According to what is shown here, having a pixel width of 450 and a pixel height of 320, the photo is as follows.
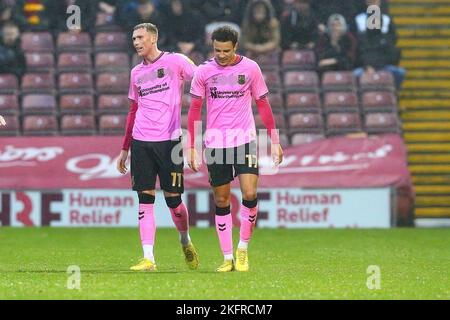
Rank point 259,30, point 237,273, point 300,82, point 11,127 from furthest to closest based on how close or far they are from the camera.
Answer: point 300,82 → point 259,30 → point 11,127 → point 237,273

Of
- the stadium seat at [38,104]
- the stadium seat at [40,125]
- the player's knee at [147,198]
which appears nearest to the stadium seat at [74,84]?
the stadium seat at [38,104]

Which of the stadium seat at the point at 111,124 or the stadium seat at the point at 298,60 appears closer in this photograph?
the stadium seat at the point at 111,124

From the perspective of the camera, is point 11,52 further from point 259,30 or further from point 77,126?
point 259,30

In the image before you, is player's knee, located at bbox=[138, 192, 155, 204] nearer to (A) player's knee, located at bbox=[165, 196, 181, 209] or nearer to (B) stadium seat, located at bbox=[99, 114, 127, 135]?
(A) player's knee, located at bbox=[165, 196, 181, 209]

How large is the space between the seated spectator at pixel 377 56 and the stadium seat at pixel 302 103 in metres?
1.09

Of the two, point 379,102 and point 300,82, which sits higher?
point 300,82

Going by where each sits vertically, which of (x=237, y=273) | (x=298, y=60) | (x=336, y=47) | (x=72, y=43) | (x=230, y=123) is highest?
(x=72, y=43)

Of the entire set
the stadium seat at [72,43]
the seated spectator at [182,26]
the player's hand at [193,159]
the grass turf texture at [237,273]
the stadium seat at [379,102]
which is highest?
the seated spectator at [182,26]

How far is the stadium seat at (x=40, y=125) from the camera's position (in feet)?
70.0

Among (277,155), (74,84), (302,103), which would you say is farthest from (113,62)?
(277,155)

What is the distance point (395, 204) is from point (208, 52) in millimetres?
4569

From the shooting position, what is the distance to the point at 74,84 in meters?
22.2

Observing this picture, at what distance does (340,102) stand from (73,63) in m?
4.76

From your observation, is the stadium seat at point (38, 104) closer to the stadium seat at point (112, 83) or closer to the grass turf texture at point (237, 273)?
the stadium seat at point (112, 83)
